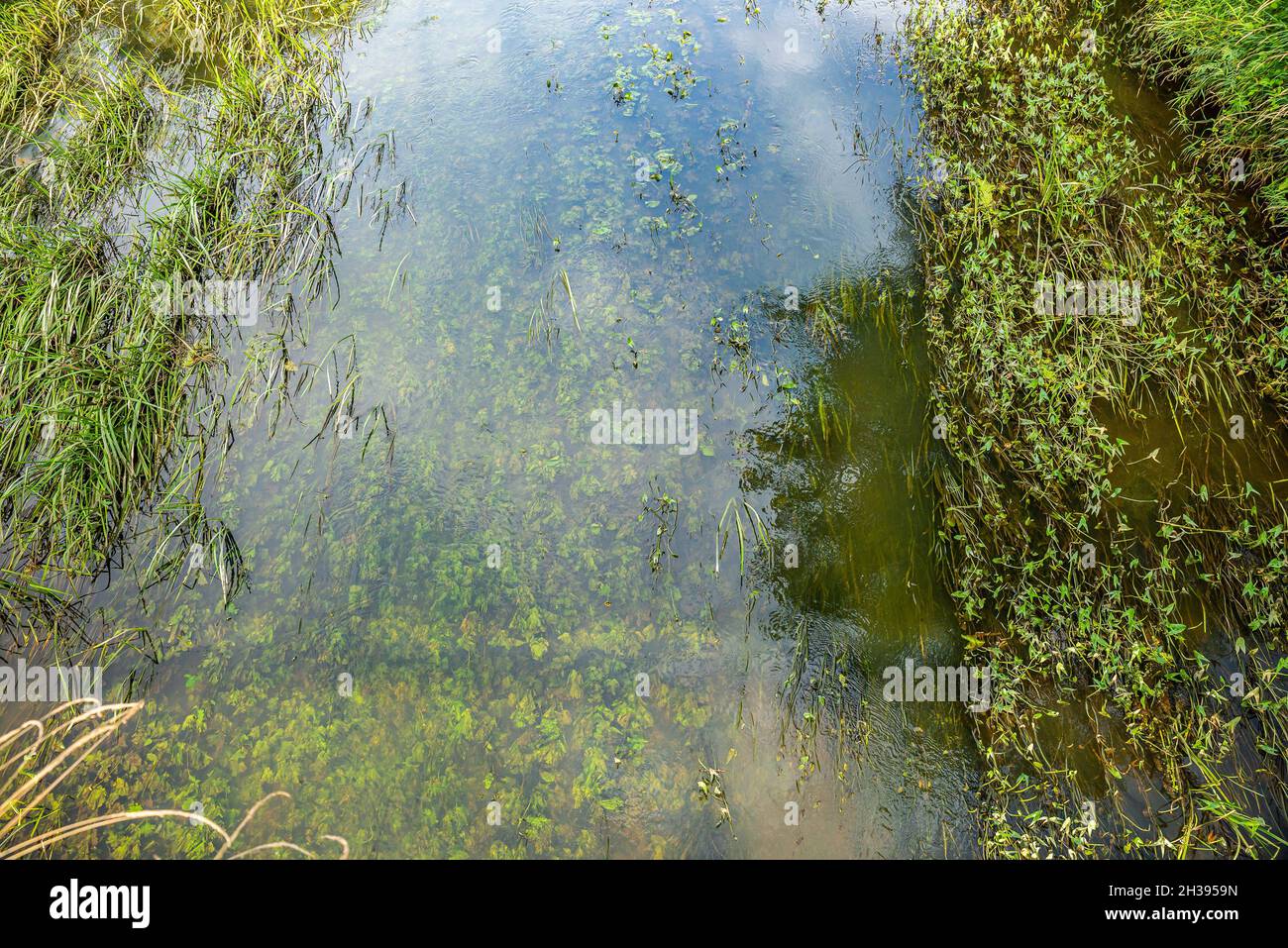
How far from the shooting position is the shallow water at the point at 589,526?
266cm

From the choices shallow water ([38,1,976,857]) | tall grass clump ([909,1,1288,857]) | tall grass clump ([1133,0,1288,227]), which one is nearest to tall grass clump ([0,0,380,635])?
shallow water ([38,1,976,857])

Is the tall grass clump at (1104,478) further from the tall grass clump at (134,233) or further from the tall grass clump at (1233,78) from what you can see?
the tall grass clump at (134,233)

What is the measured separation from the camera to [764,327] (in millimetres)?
4070

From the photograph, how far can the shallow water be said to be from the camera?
2.66 metres

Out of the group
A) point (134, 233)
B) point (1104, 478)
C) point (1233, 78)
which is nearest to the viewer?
point (1104, 478)

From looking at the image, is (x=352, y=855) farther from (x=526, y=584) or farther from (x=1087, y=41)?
(x=1087, y=41)

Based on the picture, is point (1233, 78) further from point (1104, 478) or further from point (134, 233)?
point (134, 233)

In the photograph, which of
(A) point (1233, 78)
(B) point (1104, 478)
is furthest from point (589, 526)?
(A) point (1233, 78)

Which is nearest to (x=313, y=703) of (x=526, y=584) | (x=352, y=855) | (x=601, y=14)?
(x=352, y=855)

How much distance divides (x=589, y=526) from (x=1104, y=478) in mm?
2586

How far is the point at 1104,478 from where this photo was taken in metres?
3.38

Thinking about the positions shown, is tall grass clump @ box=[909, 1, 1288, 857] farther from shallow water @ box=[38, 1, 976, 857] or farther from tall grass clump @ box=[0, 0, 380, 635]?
tall grass clump @ box=[0, 0, 380, 635]

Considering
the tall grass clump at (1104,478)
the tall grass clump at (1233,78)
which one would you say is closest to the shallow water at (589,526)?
the tall grass clump at (1104,478)
